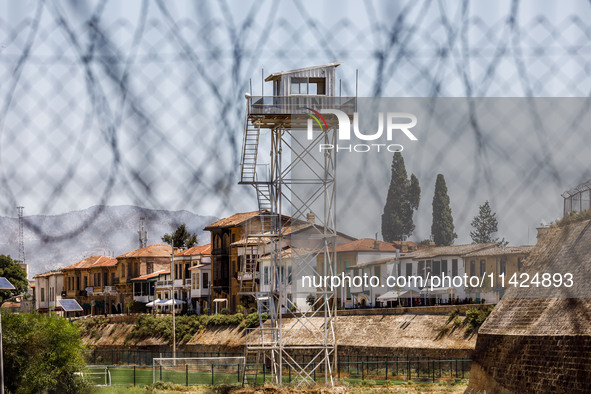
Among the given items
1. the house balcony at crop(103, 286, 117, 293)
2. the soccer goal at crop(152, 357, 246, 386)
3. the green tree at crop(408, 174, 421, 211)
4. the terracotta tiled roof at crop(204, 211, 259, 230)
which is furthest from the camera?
the house balcony at crop(103, 286, 117, 293)

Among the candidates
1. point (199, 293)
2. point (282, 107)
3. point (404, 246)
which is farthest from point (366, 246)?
point (199, 293)

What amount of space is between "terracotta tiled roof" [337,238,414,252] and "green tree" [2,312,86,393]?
11874mm

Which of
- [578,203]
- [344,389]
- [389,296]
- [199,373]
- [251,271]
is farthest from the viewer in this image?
[251,271]

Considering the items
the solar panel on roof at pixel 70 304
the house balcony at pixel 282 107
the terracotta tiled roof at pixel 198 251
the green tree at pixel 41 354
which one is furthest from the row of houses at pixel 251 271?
the house balcony at pixel 282 107

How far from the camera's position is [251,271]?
7106cm

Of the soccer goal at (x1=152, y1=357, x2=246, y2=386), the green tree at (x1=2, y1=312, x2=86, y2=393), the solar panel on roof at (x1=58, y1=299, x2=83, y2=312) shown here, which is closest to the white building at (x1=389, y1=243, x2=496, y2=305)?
the green tree at (x1=2, y1=312, x2=86, y2=393)

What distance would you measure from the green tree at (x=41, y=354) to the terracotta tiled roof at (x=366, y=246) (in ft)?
39.0

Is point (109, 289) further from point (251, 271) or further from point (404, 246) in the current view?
point (404, 246)

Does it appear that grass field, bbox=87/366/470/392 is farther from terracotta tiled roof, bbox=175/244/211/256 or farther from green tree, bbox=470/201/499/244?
terracotta tiled roof, bbox=175/244/211/256

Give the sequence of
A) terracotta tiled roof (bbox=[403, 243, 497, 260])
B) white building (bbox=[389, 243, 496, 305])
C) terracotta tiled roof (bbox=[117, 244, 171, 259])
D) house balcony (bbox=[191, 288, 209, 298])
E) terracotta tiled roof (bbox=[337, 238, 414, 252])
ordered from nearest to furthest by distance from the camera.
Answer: terracotta tiled roof (bbox=[403, 243, 497, 260]) → white building (bbox=[389, 243, 496, 305]) → terracotta tiled roof (bbox=[337, 238, 414, 252]) → house balcony (bbox=[191, 288, 209, 298]) → terracotta tiled roof (bbox=[117, 244, 171, 259])

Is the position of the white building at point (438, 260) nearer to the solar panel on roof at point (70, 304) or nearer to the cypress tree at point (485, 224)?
the cypress tree at point (485, 224)

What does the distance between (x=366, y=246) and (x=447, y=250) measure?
627 centimetres

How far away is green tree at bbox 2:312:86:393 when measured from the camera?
33.6 m

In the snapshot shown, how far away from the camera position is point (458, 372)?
4447 centimetres
